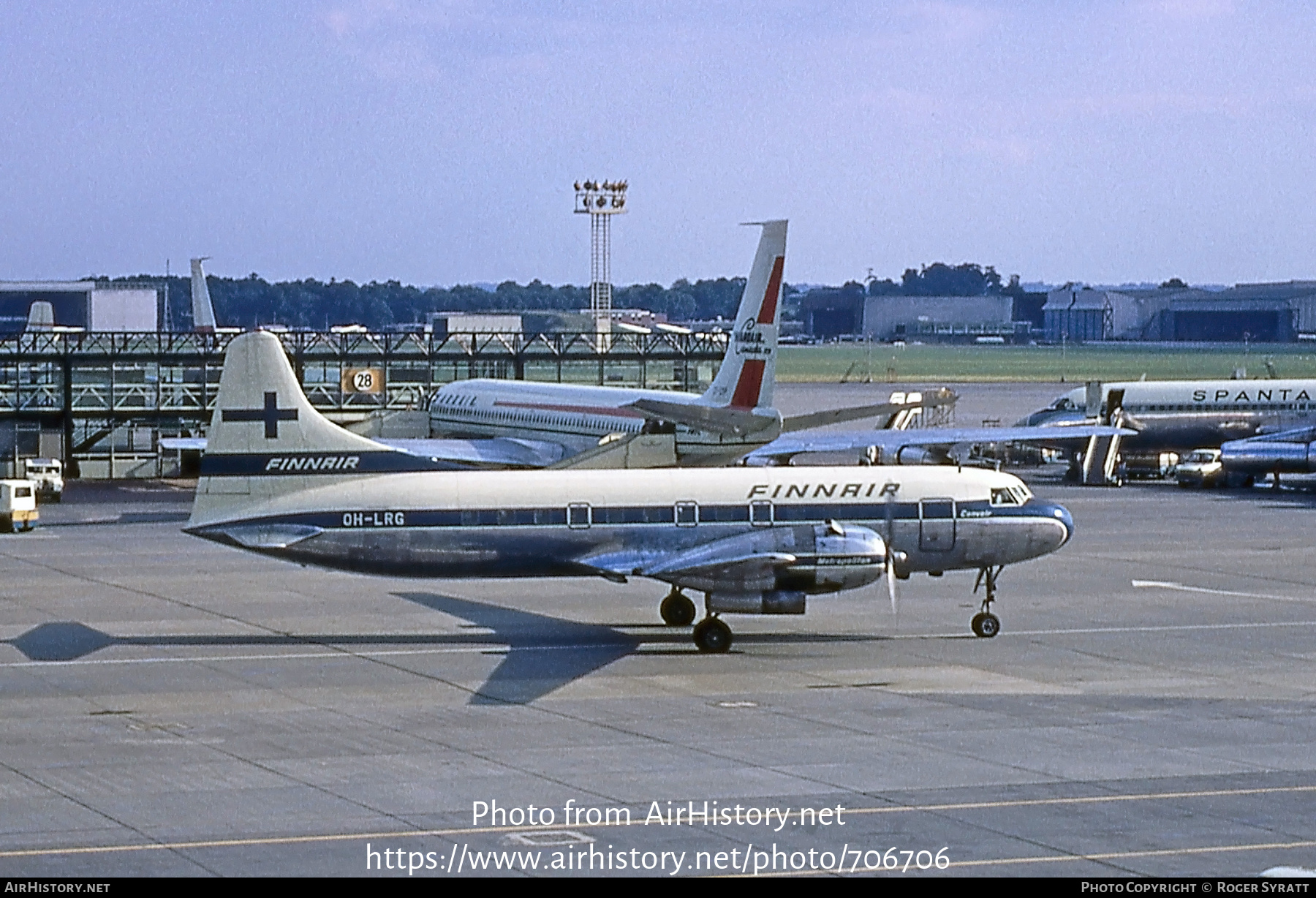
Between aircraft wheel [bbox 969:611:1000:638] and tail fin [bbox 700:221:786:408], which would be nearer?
aircraft wheel [bbox 969:611:1000:638]

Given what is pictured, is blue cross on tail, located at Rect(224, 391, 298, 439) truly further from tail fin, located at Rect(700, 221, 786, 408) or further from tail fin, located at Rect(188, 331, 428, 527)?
tail fin, located at Rect(700, 221, 786, 408)

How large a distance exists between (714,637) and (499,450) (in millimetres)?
37448

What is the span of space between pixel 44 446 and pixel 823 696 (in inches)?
2530

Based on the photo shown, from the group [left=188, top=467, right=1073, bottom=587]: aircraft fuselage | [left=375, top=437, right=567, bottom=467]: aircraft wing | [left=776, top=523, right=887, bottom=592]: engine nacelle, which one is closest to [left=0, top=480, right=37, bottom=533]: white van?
[left=375, top=437, right=567, bottom=467]: aircraft wing

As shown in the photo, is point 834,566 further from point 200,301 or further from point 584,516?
point 200,301

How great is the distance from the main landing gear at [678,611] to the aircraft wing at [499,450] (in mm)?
28613

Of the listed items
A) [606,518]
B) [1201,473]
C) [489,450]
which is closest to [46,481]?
[489,450]

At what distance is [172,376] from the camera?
95.8 m

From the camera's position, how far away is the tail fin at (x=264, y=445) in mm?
41406

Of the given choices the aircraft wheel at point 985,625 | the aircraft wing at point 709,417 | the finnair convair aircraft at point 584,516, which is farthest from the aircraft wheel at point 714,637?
the aircraft wing at point 709,417

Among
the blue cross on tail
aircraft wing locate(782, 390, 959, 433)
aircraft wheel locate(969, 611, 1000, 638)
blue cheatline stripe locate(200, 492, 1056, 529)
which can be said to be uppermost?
the blue cross on tail

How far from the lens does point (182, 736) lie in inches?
1282

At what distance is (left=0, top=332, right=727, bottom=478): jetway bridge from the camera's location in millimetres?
91562

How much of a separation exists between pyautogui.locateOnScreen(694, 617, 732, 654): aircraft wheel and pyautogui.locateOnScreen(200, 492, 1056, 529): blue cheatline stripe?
2.31 m
